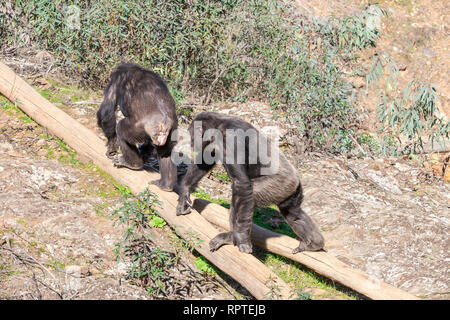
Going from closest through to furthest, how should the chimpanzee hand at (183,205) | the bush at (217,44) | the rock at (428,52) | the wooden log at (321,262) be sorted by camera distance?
the wooden log at (321,262)
the chimpanzee hand at (183,205)
the bush at (217,44)
the rock at (428,52)

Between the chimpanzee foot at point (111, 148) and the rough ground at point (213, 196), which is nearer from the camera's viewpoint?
the rough ground at point (213, 196)

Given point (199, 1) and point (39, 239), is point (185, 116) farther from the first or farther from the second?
point (39, 239)

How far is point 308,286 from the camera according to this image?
6.79m

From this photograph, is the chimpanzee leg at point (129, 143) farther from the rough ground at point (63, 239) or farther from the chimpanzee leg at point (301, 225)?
the chimpanzee leg at point (301, 225)

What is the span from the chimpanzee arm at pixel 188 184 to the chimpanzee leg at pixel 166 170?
49 cm

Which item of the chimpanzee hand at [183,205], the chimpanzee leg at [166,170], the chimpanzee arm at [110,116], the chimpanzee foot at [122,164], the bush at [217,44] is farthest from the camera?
the bush at [217,44]

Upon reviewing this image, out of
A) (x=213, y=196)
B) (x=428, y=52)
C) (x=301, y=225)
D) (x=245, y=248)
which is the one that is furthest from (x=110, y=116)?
(x=428, y=52)

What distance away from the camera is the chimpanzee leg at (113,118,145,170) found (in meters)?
7.13

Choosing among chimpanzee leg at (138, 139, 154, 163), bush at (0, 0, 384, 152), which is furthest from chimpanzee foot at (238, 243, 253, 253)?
bush at (0, 0, 384, 152)

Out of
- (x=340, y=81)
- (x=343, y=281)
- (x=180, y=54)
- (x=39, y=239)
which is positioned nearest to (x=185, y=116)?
(x=180, y=54)

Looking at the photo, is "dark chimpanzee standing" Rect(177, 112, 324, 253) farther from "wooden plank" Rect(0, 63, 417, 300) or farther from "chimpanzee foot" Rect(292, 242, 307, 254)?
"wooden plank" Rect(0, 63, 417, 300)

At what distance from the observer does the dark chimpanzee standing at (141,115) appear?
6977 mm

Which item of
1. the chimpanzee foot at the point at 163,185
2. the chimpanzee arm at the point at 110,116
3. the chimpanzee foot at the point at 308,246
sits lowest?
the chimpanzee foot at the point at 308,246

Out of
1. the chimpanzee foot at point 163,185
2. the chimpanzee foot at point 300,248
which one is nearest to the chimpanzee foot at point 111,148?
the chimpanzee foot at point 163,185
